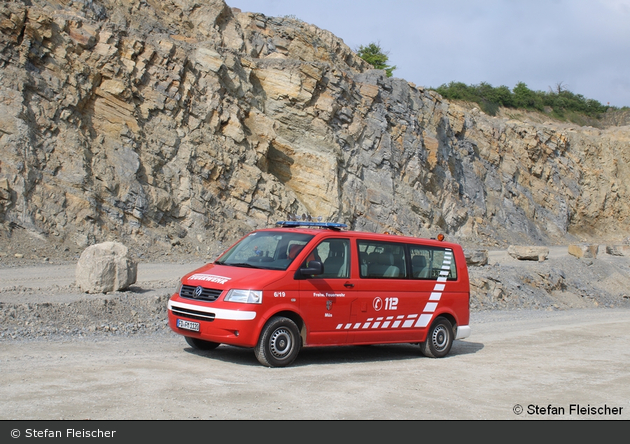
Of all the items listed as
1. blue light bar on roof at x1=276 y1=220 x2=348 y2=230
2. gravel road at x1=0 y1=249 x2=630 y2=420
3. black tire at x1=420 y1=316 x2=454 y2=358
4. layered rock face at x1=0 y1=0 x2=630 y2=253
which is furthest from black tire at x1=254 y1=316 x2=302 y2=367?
layered rock face at x1=0 y1=0 x2=630 y2=253

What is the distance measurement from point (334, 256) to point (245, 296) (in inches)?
64.5

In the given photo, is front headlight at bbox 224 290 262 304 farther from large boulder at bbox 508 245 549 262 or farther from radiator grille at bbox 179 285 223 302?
large boulder at bbox 508 245 549 262

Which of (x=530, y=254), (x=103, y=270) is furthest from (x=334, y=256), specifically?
(x=530, y=254)

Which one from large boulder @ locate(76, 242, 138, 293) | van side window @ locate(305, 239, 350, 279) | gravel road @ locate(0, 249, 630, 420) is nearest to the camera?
gravel road @ locate(0, 249, 630, 420)

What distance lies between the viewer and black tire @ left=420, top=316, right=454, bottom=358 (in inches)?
388

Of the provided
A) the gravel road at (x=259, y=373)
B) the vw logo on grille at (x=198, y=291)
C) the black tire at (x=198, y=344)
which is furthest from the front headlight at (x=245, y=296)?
the black tire at (x=198, y=344)

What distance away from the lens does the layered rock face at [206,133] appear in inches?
872

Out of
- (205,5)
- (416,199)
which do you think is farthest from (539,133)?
(205,5)

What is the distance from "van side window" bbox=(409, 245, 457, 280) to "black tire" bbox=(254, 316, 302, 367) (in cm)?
259

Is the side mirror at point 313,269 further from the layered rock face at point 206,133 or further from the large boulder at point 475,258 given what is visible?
the large boulder at point 475,258

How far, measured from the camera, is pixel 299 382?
7121 millimetres

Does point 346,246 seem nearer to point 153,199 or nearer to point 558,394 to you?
point 558,394
